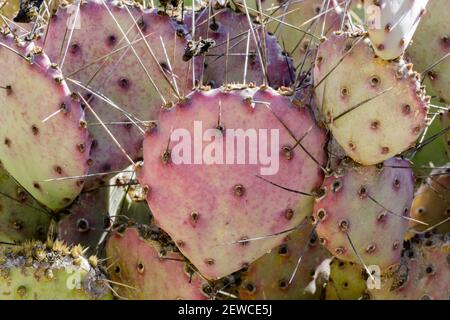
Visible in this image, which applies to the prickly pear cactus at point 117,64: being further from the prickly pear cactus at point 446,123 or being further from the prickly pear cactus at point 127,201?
the prickly pear cactus at point 446,123

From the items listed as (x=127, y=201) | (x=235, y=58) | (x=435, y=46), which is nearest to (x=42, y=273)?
(x=127, y=201)

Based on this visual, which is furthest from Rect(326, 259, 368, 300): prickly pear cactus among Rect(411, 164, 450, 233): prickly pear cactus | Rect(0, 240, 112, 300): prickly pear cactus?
Rect(0, 240, 112, 300): prickly pear cactus

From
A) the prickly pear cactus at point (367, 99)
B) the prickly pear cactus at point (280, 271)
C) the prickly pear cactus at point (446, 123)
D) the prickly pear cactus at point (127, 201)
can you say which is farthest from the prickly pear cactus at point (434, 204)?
the prickly pear cactus at point (127, 201)

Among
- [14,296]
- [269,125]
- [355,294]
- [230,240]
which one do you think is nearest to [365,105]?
[269,125]

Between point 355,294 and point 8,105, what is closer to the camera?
point 8,105

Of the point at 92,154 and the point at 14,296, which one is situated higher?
the point at 92,154

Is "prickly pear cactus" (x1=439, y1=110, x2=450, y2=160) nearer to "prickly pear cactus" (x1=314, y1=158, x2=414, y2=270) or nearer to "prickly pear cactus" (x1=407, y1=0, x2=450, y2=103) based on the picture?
"prickly pear cactus" (x1=407, y1=0, x2=450, y2=103)

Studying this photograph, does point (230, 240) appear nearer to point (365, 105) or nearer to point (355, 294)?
point (365, 105)
